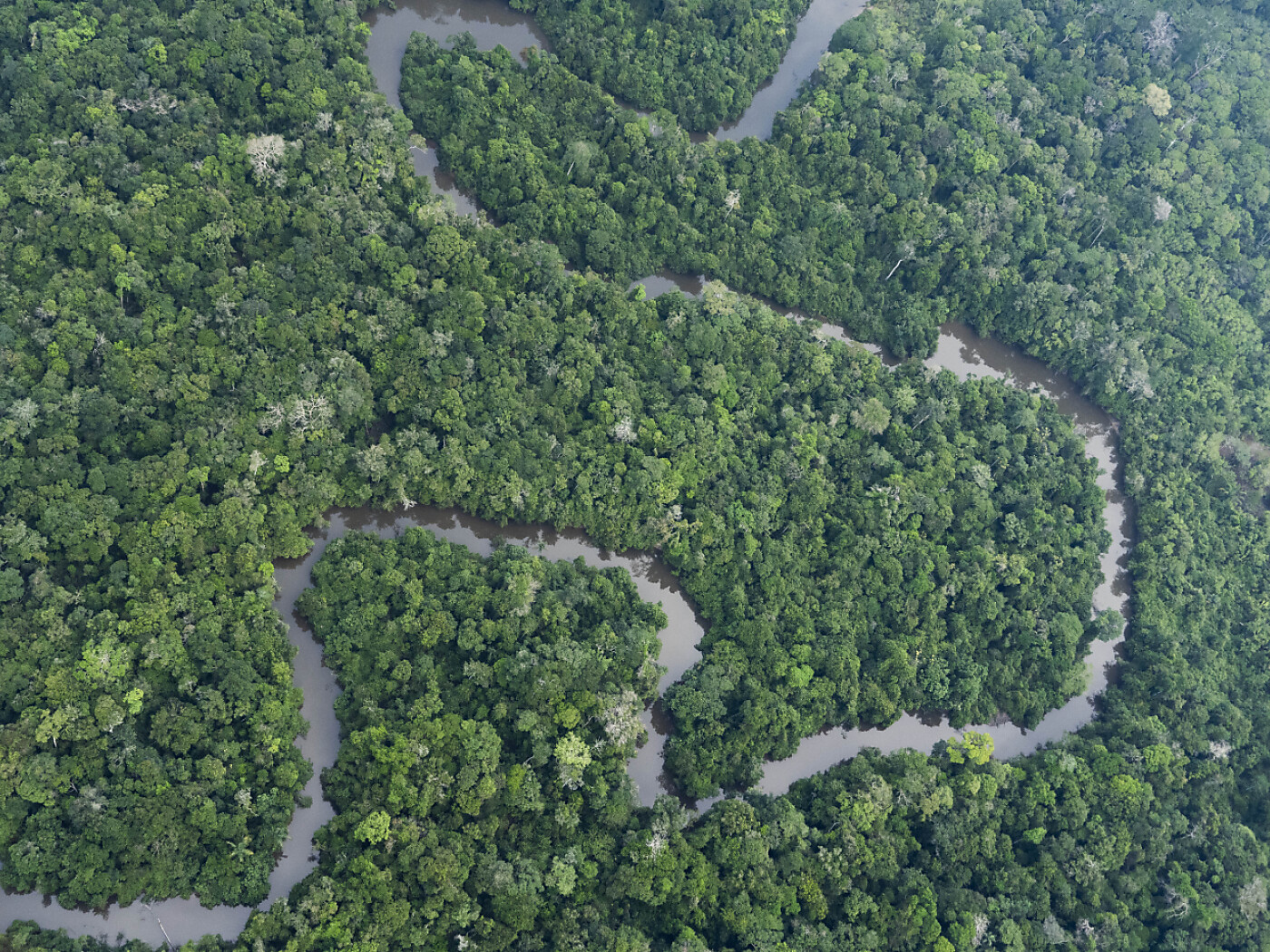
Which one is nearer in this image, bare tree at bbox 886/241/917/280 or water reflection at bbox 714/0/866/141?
bare tree at bbox 886/241/917/280

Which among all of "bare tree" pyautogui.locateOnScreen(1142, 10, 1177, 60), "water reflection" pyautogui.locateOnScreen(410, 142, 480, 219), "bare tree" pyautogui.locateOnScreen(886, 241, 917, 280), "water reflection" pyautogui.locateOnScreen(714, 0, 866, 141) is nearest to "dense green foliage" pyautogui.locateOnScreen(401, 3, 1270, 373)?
"bare tree" pyautogui.locateOnScreen(886, 241, 917, 280)

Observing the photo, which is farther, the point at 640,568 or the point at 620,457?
the point at 640,568

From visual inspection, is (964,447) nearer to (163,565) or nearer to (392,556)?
(392,556)

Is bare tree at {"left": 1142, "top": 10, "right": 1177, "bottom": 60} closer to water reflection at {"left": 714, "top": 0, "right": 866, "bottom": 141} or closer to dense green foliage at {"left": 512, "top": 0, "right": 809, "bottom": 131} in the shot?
water reflection at {"left": 714, "top": 0, "right": 866, "bottom": 141}

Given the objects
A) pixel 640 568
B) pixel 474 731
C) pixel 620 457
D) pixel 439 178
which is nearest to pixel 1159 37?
pixel 620 457

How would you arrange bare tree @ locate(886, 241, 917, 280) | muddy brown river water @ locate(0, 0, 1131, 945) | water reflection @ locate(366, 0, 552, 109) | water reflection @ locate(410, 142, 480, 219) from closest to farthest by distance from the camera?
1. muddy brown river water @ locate(0, 0, 1131, 945)
2. water reflection @ locate(410, 142, 480, 219)
3. bare tree @ locate(886, 241, 917, 280)
4. water reflection @ locate(366, 0, 552, 109)

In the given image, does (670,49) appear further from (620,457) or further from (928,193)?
(620,457)

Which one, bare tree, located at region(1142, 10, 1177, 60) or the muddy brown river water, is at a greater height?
bare tree, located at region(1142, 10, 1177, 60)

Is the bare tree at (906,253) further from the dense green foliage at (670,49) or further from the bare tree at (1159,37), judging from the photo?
the bare tree at (1159,37)
